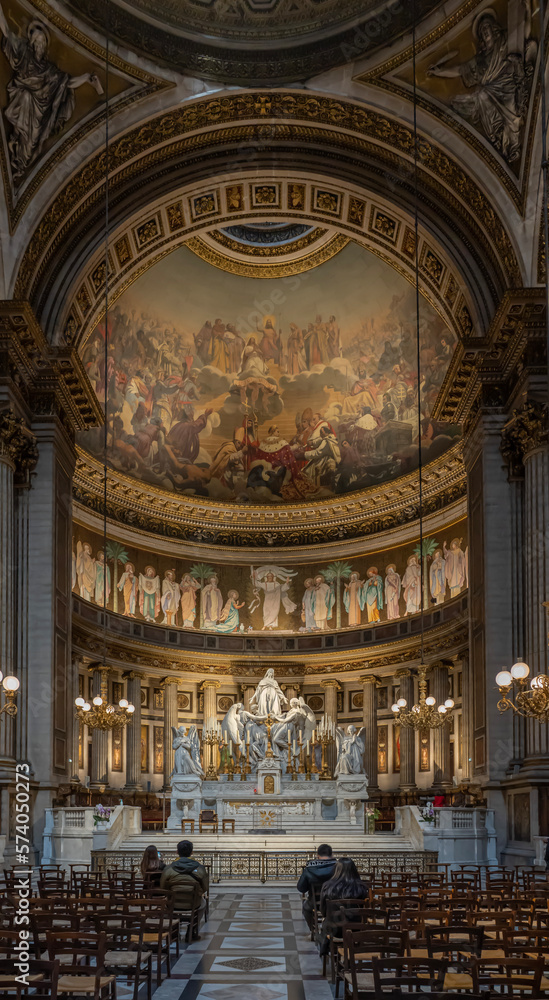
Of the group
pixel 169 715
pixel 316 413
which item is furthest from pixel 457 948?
pixel 316 413

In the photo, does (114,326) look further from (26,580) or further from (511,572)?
(511,572)

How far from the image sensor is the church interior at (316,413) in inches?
914

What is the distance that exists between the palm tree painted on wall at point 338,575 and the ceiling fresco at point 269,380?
9.87ft

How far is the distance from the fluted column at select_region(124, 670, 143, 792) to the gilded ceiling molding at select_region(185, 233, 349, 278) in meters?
15.8

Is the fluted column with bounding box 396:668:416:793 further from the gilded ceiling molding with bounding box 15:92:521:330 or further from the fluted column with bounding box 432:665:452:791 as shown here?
the gilded ceiling molding with bounding box 15:92:521:330

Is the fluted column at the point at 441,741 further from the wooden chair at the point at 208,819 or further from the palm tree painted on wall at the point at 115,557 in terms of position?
the palm tree painted on wall at the point at 115,557

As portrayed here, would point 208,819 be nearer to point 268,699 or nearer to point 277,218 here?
point 268,699

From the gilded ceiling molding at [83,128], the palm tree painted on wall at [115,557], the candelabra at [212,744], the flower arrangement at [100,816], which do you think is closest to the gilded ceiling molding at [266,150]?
the gilded ceiling molding at [83,128]

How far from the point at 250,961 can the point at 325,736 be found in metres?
25.3

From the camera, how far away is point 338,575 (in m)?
45.2

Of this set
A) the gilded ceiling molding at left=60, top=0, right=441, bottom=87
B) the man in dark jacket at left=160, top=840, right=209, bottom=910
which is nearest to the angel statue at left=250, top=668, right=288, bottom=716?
the gilded ceiling molding at left=60, top=0, right=441, bottom=87

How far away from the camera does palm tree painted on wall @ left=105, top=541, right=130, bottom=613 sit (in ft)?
135

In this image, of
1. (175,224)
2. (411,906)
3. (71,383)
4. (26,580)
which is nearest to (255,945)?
(411,906)

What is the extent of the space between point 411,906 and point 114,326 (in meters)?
30.1
